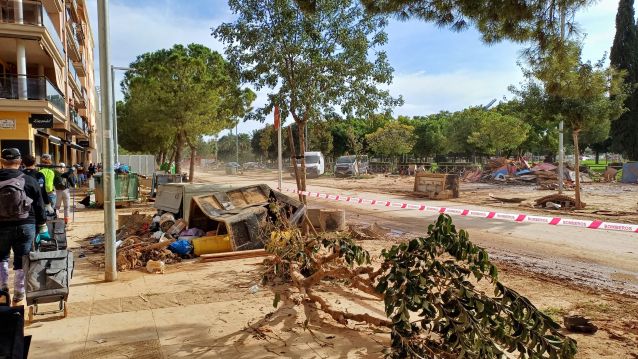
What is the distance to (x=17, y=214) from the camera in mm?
5285

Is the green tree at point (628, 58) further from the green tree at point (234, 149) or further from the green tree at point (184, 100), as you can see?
the green tree at point (234, 149)

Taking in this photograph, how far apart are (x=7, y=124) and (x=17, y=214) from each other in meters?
17.5

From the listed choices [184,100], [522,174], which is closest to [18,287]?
[184,100]

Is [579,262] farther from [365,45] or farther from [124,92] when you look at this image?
[124,92]

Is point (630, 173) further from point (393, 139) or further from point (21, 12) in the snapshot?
point (21, 12)

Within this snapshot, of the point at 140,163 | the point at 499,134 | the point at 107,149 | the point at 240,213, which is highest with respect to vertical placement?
the point at 499,134

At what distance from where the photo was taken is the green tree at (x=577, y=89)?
7.09m

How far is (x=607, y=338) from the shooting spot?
4.49m

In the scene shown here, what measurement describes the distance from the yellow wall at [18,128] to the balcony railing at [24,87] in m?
0.79

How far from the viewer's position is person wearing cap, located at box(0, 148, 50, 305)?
205 inches

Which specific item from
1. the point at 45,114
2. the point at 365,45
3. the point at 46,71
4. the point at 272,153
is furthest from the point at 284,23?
the point at 272,153

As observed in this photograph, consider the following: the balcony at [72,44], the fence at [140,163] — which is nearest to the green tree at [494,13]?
the balcony at [72,44]

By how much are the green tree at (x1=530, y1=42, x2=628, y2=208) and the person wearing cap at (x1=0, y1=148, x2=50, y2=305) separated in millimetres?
7037

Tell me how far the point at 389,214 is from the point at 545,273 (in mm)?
7475
